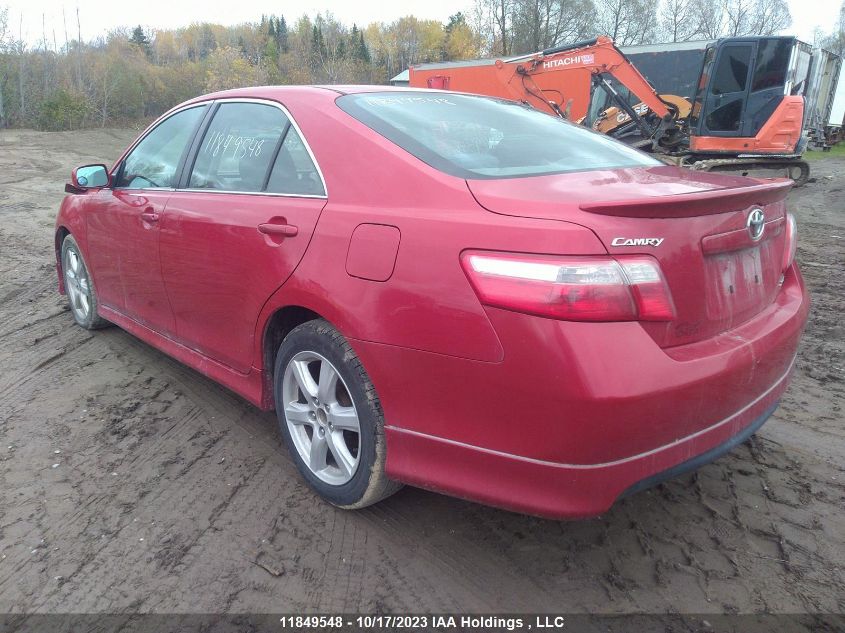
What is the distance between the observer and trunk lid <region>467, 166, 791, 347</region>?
1.94m

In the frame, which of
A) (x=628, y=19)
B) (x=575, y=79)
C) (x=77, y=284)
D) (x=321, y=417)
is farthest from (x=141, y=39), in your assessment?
(x=321, y=417)

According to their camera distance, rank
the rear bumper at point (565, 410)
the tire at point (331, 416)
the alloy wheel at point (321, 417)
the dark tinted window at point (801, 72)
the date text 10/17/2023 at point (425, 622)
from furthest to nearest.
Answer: the dark tinted window at point (801, 72), the alloy wheel at point (321, 417), the tire at point (331, 416), the date text 10/17/2023 at point (425, 622), the rear bumper at point (565, 410)

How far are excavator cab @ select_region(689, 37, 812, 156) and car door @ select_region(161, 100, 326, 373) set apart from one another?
40.0ft

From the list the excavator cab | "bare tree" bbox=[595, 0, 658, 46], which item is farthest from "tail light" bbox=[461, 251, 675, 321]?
"bare tree" bbox=[595, 0, 658, 46]

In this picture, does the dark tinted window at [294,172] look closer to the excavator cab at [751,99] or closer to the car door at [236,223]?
the car door at [236,223]

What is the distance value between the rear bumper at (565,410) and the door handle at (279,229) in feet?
1.94

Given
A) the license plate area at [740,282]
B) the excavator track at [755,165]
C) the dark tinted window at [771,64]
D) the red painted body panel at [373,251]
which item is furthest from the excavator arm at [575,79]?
the red painted body panel at [373,251]

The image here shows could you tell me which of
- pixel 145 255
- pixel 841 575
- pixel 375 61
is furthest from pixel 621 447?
pixel 375 61

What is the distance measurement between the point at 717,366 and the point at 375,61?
64.8m

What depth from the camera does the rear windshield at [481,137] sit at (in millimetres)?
2438

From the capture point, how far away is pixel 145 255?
3.63 metres

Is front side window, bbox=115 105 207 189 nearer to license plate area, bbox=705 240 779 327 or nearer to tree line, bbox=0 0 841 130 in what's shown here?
license plate area, bbox=705 240 779 327

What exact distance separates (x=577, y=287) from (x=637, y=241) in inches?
9.6

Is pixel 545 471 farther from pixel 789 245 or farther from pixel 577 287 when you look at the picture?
pixel 789 245
